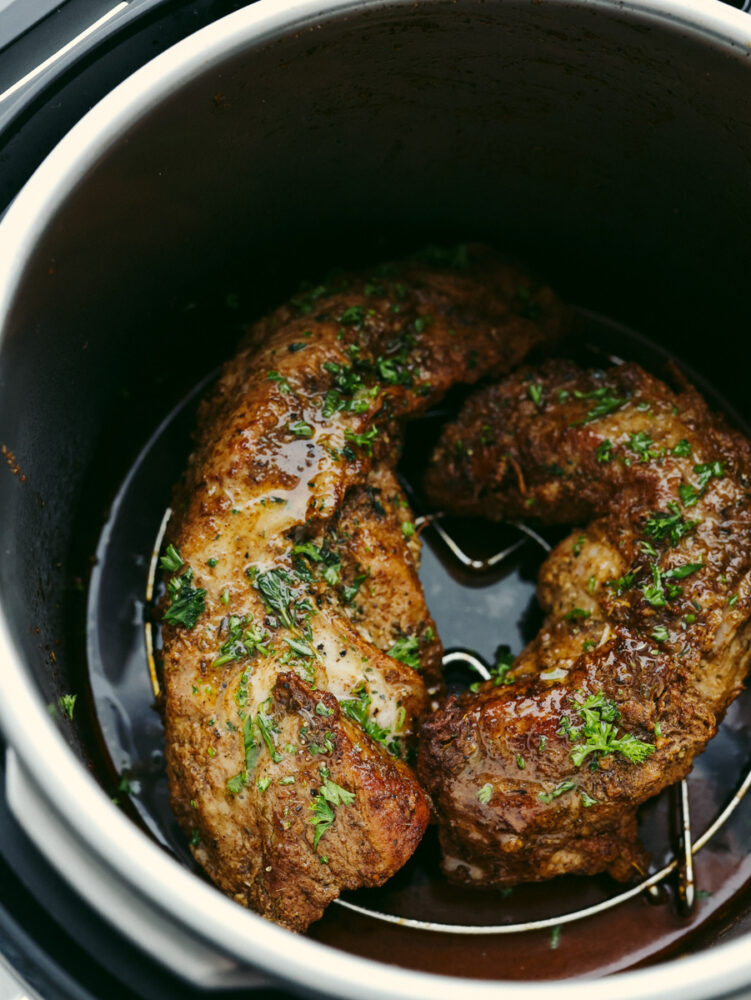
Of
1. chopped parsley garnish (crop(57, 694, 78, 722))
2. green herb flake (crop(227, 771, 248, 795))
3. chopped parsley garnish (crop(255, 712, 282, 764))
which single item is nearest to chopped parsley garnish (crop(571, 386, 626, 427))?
chopped parsley garnish (crop(255, 712, 282, 764))

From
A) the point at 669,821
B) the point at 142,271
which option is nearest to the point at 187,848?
the point at 669,821

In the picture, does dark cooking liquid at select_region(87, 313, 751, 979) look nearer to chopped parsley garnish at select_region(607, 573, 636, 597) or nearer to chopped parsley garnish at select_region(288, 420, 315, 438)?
chopped parsley garnish at select_region(607, 573, 636, 597)

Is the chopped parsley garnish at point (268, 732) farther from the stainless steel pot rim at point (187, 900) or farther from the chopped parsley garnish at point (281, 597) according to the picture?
the stainless steel pot rim at point (187, 900)

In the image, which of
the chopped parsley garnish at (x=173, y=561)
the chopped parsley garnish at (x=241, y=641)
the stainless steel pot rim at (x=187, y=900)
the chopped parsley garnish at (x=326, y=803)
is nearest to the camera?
the stainless steel pot rim at (x=187, y=900)

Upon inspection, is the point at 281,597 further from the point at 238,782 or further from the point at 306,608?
the point at 238,782

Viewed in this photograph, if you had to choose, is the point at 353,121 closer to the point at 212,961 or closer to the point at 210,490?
the point at 210,490

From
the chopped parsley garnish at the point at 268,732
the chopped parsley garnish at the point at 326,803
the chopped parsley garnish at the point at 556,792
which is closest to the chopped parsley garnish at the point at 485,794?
the chopped parsley garnish at the point at 556,792

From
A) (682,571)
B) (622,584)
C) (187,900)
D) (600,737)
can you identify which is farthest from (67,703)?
(682,571)
